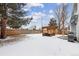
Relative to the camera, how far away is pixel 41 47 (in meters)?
1.55

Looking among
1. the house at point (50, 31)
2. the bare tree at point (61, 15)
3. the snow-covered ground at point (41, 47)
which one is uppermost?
the bare tree at point (61, 15)

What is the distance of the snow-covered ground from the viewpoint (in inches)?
60.4

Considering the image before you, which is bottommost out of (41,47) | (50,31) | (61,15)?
(41,47)

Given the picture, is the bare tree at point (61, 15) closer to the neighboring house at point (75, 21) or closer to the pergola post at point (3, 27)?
the neighboring house at point (75, 21)

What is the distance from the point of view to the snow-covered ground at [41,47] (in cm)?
154

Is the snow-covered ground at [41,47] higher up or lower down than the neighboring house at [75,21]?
lower down

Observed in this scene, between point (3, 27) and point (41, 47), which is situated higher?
point (3, 27)

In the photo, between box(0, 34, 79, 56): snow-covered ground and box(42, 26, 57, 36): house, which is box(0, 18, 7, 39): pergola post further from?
box(42, 26, 57, 36): house

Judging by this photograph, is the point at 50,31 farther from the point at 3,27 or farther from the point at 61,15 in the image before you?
the point at 3,27

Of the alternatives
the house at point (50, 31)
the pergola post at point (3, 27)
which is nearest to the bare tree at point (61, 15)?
the house at point (50, 31)

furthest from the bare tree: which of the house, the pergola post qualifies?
the pergola post

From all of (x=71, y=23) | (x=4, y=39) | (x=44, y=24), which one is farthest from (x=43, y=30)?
(x=4, y=39)

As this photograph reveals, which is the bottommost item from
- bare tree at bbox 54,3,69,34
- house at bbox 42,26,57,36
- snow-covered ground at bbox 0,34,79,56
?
snow-covered ground at bbox 0,34,79,56

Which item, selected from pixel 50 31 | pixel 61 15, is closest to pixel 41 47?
pixel 50 31
